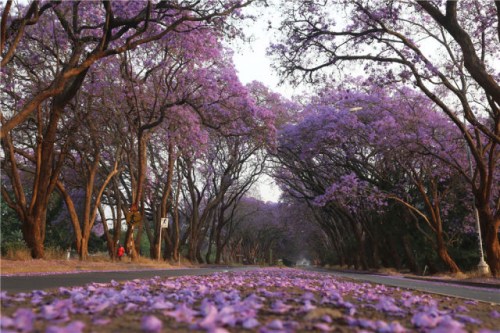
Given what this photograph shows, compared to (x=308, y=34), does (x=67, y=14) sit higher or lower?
higher

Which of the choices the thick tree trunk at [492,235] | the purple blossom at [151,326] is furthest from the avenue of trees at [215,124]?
the purple blossom at [151,326]

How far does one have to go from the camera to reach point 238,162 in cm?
3316

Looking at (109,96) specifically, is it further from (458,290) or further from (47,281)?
(458,290)

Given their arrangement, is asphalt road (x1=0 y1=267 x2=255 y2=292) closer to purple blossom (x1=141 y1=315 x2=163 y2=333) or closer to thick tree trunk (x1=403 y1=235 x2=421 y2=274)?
purple blossom (x1=141 y1=315 x2=163 y2=333)

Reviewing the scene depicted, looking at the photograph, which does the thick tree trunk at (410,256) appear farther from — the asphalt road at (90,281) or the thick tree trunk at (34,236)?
the thick tree trunk at (34,236)

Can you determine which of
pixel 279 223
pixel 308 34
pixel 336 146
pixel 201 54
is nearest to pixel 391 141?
pixel 336 146

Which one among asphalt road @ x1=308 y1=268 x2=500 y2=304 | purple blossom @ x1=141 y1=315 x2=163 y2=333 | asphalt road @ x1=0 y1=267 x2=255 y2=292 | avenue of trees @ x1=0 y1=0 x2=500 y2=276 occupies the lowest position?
asphalt road @ x1=308 y1=268 x2=500 y2=304

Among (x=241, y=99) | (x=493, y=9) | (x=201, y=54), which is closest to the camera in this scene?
(x=493, y=9)

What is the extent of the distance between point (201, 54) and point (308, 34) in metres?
6.62

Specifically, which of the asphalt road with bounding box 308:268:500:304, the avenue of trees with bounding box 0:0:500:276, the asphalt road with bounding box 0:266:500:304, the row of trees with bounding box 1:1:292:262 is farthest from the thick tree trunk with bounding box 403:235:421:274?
the asphalt road with bounding box 0:266:500:304

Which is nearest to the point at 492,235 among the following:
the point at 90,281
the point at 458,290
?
the point at 458,290

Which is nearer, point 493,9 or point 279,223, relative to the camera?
point 493,9

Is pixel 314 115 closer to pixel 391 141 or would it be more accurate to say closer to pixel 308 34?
pixel 391 141

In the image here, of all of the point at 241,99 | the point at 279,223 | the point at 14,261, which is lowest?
the point at 14,261
